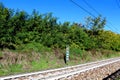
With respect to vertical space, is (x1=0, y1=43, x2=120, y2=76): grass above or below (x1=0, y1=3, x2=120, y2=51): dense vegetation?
below

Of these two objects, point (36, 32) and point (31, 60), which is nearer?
point (31, 60)

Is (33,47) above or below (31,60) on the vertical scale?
above

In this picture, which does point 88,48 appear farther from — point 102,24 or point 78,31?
point 102,24

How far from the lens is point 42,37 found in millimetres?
32750

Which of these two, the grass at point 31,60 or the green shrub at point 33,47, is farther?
the green shrub at point 33,47

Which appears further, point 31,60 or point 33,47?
point 33,47

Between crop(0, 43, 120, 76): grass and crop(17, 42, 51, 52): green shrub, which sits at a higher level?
crop(17, 42, 51, 52): green shrub

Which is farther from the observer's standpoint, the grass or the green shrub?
the green shrub

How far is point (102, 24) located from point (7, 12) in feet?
130

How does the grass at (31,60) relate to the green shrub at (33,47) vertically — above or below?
below

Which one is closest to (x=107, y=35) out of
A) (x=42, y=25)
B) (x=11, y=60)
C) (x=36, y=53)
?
(x=42, y=25)

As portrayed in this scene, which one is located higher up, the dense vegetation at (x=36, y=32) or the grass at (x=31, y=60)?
the dense vegetation at (x=36, y=32)

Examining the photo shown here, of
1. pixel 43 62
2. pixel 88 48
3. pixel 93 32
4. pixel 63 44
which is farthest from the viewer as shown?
pixel 93 32

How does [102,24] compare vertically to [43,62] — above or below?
above
